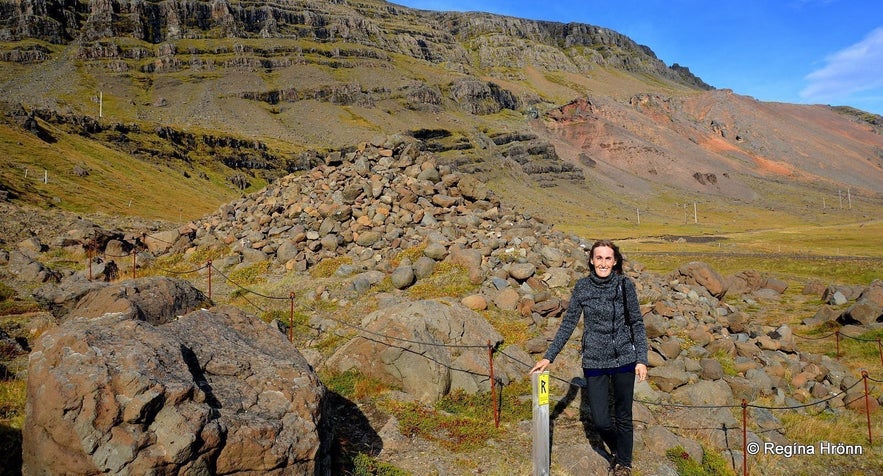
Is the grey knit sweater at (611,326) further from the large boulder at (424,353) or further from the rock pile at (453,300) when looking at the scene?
Answer: the large boulder at (424,353)

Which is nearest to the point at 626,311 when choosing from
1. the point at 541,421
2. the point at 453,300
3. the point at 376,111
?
the point at 541,421

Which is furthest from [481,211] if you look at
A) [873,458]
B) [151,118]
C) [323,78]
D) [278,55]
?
[278,55]

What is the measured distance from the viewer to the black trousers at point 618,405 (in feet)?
20.6

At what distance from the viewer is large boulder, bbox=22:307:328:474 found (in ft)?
14.5

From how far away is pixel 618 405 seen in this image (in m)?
6.39

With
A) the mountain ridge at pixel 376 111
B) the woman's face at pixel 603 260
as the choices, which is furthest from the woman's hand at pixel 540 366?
the mountain ridge at pixel 376 111

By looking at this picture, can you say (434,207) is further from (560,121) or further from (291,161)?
(560,121)

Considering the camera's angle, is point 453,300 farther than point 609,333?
Yes

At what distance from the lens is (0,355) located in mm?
9117

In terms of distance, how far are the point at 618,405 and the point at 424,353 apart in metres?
4.18

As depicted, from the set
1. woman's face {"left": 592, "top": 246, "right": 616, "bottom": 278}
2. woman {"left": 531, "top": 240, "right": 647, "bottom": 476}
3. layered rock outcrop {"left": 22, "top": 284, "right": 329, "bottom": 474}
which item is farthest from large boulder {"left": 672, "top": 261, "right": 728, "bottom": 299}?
layered rock outcrop {"left": 22, "top": 284, "right": 329, "bottom": 474}

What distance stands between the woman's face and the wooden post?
1.43 m

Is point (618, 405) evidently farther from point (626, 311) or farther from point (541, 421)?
point (626, 311)

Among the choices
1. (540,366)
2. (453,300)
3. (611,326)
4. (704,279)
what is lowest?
(704,279)
